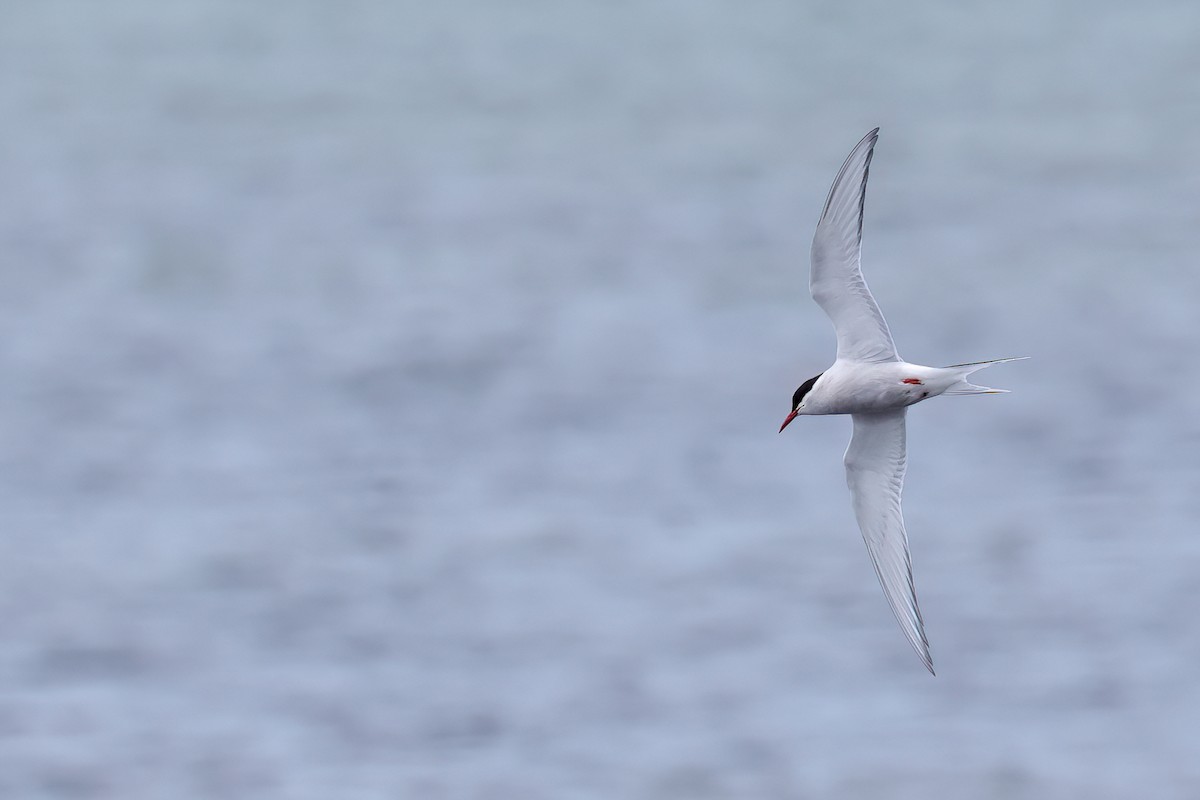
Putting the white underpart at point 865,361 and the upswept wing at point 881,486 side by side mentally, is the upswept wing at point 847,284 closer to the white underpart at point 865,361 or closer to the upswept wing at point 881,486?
the white underpart at point 865,361

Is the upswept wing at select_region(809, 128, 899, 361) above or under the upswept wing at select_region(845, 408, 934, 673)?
above

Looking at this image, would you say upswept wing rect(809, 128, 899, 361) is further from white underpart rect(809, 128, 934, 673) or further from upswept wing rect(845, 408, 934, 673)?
upswept wing rect(845, 408, 934, 673)

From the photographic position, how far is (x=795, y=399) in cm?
777

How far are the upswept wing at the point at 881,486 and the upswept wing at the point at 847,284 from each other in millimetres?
514

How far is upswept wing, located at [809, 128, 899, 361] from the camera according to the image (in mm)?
7430

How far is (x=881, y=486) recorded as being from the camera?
26.9ft

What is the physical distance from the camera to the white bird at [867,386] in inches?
289

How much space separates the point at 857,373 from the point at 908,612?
106 centimetres

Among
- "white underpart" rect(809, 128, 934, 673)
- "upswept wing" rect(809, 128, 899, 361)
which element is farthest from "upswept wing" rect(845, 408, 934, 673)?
"upswept wing" rect(809, 128, 899, 361)

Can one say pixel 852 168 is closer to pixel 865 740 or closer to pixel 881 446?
pixel 881 446

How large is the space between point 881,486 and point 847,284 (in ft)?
3.52

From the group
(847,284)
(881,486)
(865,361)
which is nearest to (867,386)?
(865,361)

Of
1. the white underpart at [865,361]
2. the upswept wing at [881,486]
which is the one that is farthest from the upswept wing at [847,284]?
the upswept wing at [881,486]

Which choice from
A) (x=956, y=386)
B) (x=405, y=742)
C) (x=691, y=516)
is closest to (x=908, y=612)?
(x=956, y=386)
